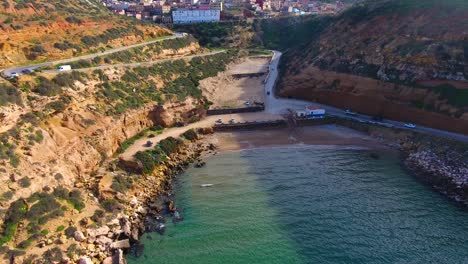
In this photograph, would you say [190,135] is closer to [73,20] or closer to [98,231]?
[98,231]

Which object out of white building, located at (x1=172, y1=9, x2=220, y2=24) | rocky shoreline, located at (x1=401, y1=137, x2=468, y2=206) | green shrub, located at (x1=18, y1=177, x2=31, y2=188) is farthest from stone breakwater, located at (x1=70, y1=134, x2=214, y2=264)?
white building, located at (x1=172, y1=9, x2=220, y2=24)

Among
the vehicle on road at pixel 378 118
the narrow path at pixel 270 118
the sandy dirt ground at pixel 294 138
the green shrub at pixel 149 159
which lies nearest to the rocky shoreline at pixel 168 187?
the green shrub at pixel 149 159

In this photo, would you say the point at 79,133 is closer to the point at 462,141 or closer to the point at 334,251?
the point at 334,251

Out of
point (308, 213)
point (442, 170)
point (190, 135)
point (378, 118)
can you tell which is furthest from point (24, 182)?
point (378, 118)

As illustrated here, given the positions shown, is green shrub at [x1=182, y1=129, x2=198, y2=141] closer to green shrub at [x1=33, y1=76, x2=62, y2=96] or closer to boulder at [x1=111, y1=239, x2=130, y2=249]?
green shrub at [x1=33, y1=76, x2=62, y2=96]

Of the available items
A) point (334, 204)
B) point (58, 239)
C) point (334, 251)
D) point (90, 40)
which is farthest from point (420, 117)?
point (90, 40)

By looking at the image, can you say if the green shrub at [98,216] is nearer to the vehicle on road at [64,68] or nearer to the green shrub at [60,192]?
the green shrub at [60,192]
